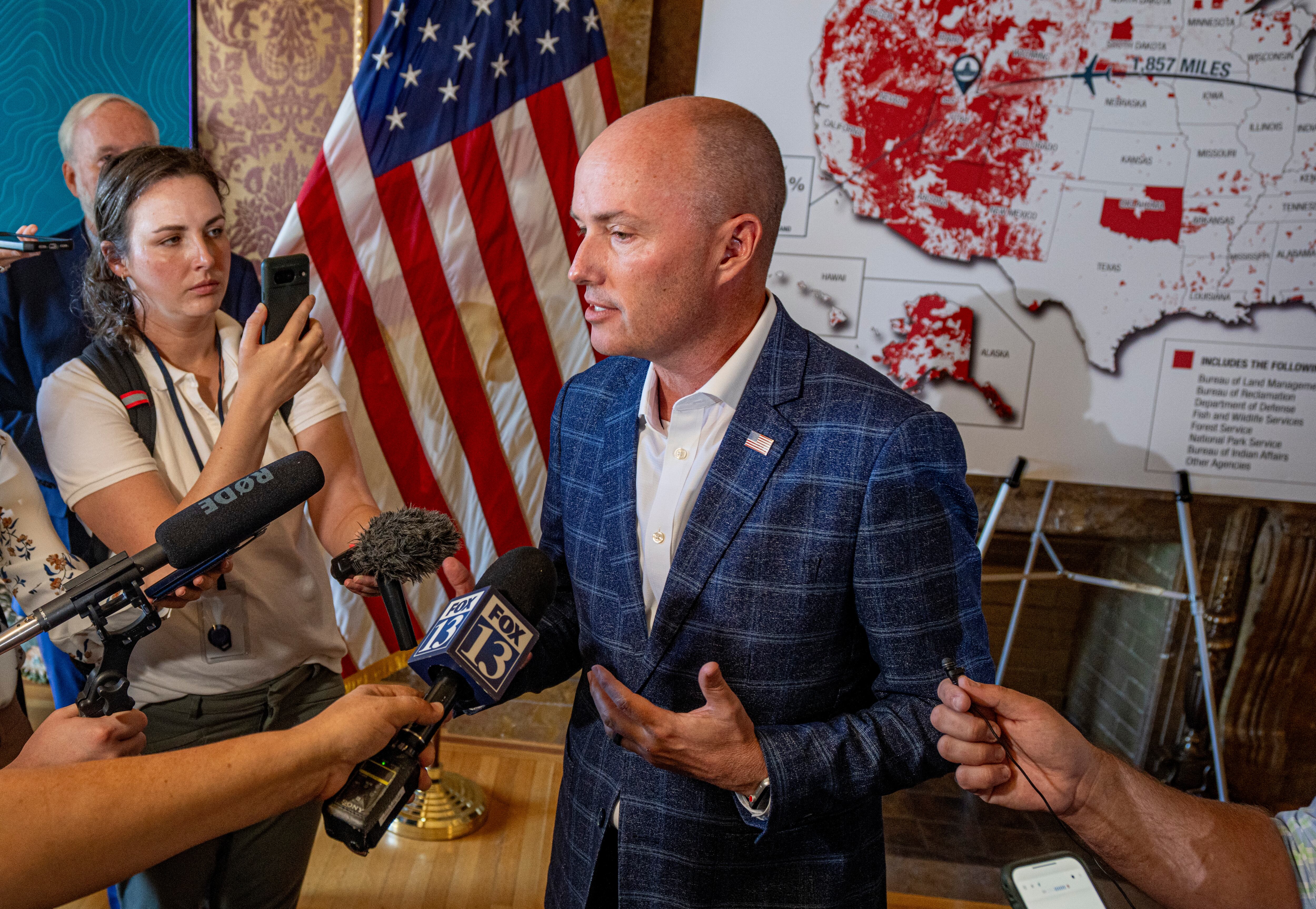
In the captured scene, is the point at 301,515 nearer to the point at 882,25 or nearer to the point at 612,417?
the point at 612,417

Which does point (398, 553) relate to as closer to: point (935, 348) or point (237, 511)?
point (237, 511)

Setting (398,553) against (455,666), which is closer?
(455,666)

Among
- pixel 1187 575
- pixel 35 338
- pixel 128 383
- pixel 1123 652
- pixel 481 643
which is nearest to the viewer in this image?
pixel 481 643

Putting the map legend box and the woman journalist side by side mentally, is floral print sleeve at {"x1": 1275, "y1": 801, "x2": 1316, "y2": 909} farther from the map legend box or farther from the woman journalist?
the map legend box

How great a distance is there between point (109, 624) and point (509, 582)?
61cm

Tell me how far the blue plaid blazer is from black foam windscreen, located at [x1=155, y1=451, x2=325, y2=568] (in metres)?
0.47

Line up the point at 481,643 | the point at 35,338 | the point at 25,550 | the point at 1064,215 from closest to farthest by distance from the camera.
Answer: the point at 481,643
the point at 25,550
the point at 35,338
the point at 1064,215

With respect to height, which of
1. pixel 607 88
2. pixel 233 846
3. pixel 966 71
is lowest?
pixel 233 846

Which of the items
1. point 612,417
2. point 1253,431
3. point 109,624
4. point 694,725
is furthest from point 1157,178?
point 109,624

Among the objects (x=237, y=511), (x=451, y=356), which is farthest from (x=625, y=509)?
(x=451, y=356)

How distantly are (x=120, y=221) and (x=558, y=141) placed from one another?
4.51 feet

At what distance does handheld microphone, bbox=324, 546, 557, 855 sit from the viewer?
2.98 feet

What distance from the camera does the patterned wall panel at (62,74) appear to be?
8.88ft

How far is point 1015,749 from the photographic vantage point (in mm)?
1139
